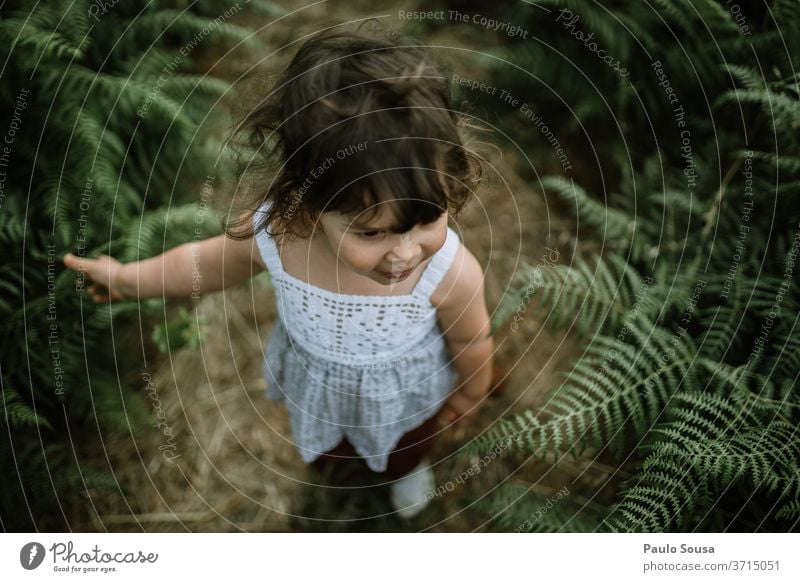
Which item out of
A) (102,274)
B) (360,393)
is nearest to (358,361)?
(360,393)

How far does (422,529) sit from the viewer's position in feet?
5.39

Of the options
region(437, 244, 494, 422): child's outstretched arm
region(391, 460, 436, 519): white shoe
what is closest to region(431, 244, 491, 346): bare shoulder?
region(437, 244, 494, 422): child's outstretched arm

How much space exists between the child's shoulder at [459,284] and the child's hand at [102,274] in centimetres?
76

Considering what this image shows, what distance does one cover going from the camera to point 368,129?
825 millimetres

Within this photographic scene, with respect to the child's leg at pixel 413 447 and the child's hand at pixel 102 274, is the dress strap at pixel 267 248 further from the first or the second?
the child's leg at pixel 413 447

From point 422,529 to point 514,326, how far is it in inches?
26.8

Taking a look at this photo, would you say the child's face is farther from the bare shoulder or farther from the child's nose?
the bare shoulder

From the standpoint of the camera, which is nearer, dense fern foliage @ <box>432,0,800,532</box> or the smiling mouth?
the smiling mouth

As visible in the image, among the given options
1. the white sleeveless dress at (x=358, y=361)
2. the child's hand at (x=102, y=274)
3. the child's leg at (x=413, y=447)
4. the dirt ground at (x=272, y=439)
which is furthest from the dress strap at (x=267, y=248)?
the dirt ground at (x=272, y=439)

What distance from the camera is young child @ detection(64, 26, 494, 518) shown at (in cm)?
85

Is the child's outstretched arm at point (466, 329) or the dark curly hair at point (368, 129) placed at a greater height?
the dark curly hair at point (368, 129)

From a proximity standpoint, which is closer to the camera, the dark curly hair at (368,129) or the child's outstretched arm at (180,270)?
the dark curly hair at (368,129)

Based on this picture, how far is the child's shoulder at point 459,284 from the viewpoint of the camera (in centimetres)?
108
